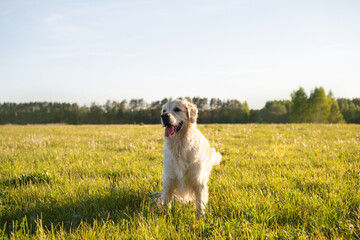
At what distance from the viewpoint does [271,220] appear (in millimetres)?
2977

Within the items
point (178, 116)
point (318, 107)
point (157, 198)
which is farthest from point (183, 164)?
point (318, 107)

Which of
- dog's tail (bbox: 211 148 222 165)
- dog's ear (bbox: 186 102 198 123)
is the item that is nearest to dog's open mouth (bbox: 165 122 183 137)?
dog's ear (bbox: 186 102 198 123)

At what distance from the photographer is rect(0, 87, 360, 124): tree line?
2916 inches

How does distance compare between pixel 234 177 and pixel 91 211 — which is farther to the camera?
pixel 234 177

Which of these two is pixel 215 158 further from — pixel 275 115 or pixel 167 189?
pixel 275 115

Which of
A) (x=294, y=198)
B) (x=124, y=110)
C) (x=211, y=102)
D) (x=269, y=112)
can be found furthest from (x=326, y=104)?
(x=294, y=198)

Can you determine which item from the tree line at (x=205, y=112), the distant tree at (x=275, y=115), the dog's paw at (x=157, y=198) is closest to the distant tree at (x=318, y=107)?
the tree line at (x=205, y=112)

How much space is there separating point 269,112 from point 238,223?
109 metres

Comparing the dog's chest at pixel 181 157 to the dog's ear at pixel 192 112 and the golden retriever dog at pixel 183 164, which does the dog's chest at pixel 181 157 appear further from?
the dog's ear at pixel 192 112

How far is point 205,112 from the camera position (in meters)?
97.6

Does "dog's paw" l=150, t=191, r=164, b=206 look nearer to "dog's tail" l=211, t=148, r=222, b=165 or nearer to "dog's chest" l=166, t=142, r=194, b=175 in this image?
"dog's chest" l=166, t=142, r=194, b=175

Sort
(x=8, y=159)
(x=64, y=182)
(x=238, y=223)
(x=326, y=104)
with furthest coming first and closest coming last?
(x=326, y=104) < (x=8, y=159) < (x=64, y=182) < (x=238, y=223)

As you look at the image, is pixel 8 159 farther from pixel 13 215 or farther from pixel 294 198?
pixel 294 198

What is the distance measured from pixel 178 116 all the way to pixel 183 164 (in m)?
0.91
